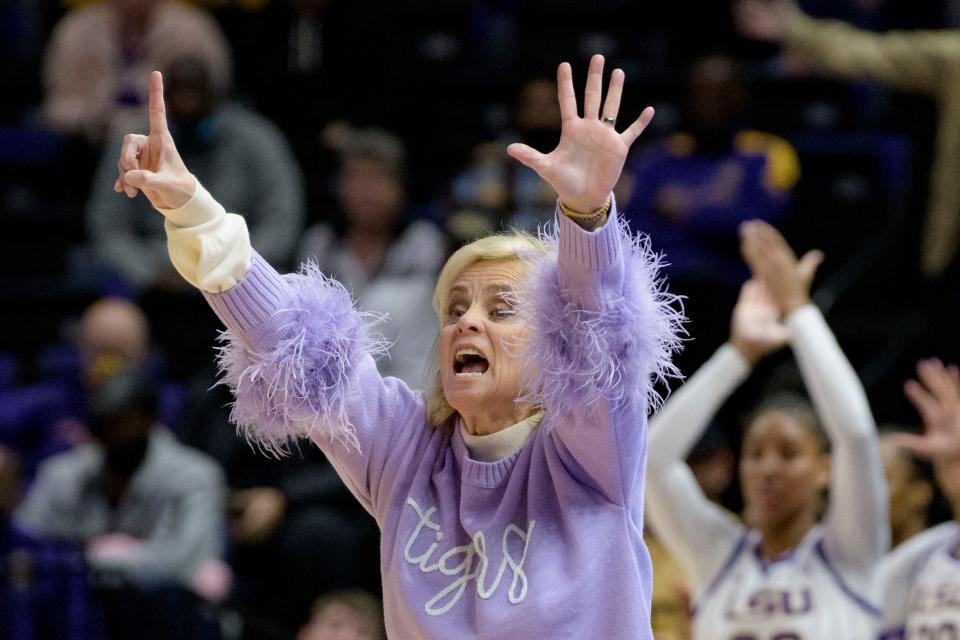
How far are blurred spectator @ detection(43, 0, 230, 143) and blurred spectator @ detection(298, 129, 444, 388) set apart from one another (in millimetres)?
1213

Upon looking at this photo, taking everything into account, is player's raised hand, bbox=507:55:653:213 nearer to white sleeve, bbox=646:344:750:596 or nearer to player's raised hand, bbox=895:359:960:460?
white sleeve, bbox=646:344:750:596

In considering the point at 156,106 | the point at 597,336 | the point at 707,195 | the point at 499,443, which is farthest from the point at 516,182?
the point at 597,336

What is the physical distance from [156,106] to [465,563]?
88 centimetres

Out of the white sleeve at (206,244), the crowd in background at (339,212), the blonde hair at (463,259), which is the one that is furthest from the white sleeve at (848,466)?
the white sleeve at (206,244)

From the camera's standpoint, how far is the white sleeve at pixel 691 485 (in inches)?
155

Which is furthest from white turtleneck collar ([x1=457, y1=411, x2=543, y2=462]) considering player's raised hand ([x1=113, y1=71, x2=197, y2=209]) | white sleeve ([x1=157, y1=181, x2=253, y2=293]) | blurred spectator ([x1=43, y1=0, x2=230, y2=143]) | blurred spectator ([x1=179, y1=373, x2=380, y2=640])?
blurred spectator ([x1=43, y1=0, x2=230, y2=143])

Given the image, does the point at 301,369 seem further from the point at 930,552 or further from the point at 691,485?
the point at 930,552

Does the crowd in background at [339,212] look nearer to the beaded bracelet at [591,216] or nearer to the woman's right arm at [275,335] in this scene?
the woman's right arm at [275,335]

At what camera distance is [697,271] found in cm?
539

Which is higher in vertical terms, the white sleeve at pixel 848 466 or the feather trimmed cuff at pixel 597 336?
the feather trimmed cuff at pixel 597 336

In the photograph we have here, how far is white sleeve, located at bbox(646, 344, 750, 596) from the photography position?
3943mm

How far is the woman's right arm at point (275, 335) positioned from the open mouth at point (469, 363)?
176mm

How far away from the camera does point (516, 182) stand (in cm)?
566

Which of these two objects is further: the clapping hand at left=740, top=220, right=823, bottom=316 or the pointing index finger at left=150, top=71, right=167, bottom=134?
the clapping hand at left=740, top=220, right=823, bottom=316
